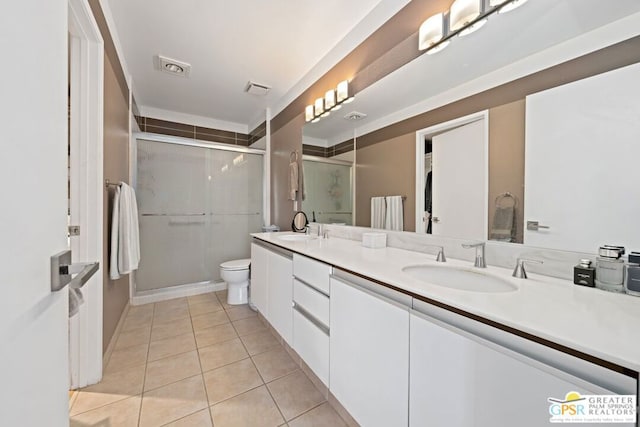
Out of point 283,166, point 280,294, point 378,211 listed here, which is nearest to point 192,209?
point 283,166

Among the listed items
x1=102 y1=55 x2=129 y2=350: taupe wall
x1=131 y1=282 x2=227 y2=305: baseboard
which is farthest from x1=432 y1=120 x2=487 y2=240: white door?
x1=131 y1=282 x2=227 y2=305: baseboard

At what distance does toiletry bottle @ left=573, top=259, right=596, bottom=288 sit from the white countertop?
3cm

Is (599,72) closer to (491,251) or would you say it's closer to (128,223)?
(491,251)

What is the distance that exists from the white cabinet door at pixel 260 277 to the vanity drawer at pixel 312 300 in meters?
0.54

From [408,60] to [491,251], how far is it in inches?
46.5

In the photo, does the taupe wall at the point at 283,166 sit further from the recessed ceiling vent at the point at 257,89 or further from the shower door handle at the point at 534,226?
the shower door handle at the point at 534,226

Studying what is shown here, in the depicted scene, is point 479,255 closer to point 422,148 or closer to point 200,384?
point 422,148

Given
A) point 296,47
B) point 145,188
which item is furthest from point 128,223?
point 296,47

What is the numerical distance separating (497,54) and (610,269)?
0.97m

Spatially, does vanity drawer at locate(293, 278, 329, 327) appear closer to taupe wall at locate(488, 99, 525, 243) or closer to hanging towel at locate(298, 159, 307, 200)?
taupe wall at locate(488, 99, 525, 243)

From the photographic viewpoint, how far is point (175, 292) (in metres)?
3.05

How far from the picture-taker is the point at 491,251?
118cm

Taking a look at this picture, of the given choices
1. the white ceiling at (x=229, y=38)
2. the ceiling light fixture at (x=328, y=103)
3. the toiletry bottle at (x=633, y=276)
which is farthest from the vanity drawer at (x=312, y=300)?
the white ceiling at (x=229, y=38)

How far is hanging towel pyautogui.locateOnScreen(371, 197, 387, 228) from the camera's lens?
1.83m
